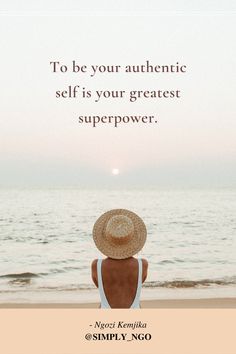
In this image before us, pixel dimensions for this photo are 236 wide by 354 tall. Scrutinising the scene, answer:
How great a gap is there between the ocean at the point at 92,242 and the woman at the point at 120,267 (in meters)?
3.37

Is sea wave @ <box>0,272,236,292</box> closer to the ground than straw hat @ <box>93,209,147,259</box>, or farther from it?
closer to the ground

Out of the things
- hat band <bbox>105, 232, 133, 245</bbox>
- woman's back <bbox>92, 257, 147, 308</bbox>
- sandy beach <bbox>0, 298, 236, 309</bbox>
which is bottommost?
sandy beach <bbox>0, 298, 236, 309</bbox>

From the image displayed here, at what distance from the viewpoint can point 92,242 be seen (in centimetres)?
1112

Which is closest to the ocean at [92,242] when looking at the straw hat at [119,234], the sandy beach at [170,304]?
the sandy beach at [170,304]

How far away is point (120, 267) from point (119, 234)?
164mm

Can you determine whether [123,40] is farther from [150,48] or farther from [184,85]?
[184,85]

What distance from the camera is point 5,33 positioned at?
539 cm

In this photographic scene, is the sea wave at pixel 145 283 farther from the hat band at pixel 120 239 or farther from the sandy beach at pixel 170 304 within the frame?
the hat band at pixel 120 239

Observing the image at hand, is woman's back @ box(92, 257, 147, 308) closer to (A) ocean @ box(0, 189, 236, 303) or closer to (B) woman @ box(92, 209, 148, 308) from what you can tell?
(B) woman @ box(92, 209, 148, 308)


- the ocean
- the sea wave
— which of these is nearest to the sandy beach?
the ocean

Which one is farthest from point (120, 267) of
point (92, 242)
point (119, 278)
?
point (92, 242)

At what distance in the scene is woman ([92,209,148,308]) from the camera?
268 cm

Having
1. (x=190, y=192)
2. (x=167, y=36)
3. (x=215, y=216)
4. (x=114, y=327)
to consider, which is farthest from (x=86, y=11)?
(x=190, y=192)

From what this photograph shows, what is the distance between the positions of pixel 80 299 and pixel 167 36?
9.69ft
